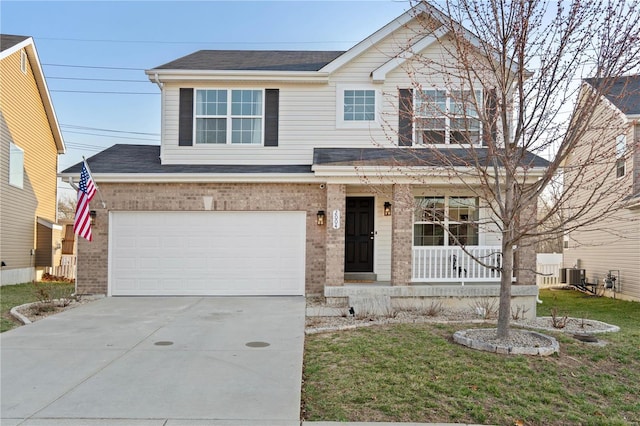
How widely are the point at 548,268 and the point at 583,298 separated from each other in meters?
3.95

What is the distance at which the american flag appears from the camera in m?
10.3

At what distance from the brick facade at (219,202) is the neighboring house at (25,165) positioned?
16.5ft

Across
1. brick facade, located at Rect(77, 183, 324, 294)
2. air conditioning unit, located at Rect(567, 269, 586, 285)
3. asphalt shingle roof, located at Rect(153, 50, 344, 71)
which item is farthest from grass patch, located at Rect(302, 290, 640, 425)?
air conditioning unit, located at Rect(567, 269, 586, 285)

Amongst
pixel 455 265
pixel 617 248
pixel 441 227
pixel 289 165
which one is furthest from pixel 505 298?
pixel 617 248

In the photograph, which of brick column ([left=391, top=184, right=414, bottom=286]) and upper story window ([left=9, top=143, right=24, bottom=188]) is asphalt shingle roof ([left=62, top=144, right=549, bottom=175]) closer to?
brick column ([left=391, top=184, right=414, bottom=286])

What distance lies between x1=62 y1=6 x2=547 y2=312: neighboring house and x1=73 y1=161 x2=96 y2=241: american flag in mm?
707

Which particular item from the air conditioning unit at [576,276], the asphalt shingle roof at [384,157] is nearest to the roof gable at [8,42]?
the asphalt shingle roof at [384,157]

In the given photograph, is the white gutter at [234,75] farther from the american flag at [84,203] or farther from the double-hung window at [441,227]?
the double-hung window at [441,227]

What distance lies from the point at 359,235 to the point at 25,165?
12.1m

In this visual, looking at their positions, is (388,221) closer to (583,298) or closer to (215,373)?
(215,373)

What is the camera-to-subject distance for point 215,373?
5.57 metres

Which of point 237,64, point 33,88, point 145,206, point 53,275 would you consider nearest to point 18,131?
point 33,88

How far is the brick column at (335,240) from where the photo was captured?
10.3 m

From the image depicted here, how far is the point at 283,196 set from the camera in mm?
11297
